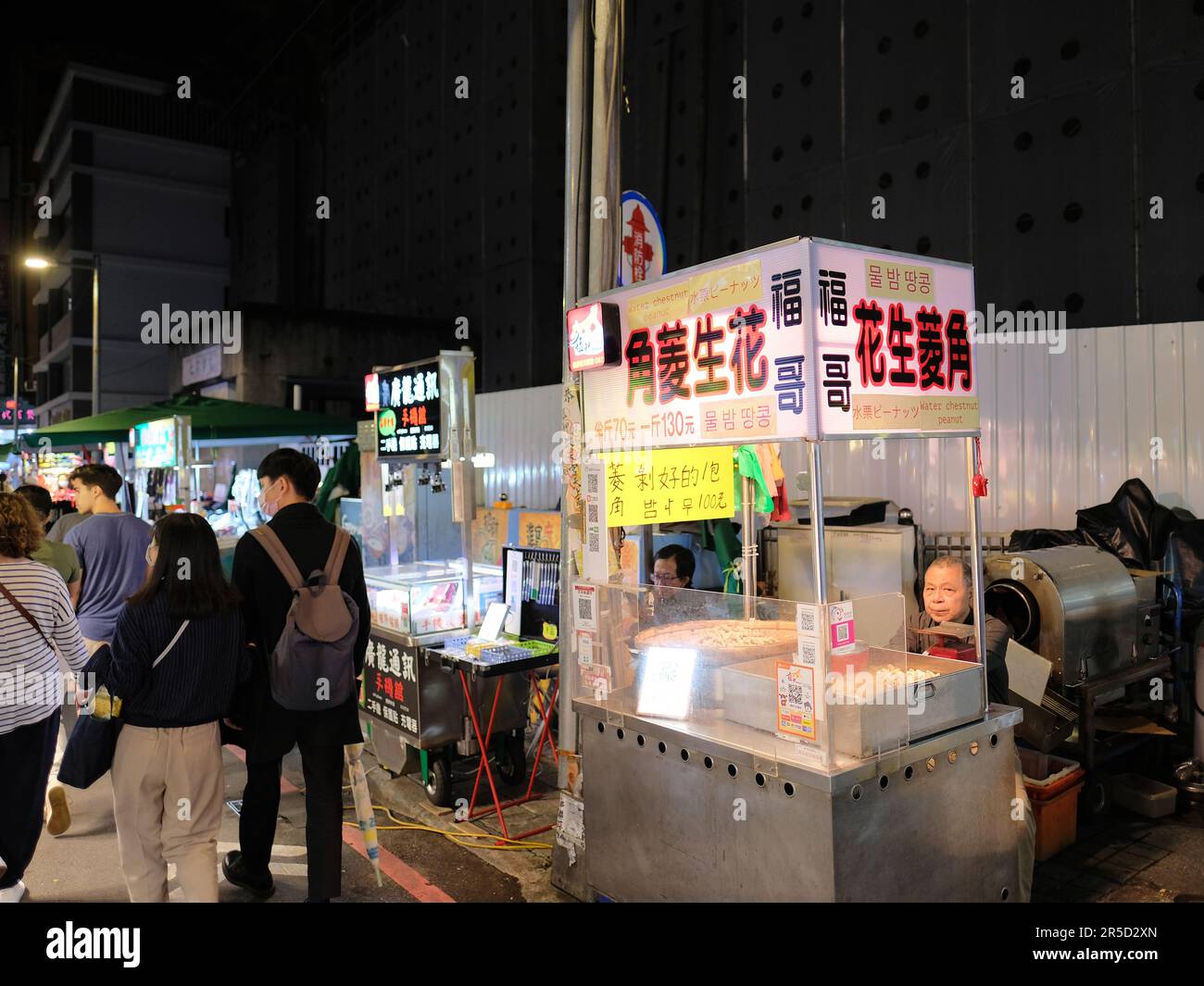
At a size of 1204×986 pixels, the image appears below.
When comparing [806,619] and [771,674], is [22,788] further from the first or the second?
[806,619]

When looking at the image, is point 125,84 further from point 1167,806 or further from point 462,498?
point 1167,806

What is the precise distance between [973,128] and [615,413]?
8.35m

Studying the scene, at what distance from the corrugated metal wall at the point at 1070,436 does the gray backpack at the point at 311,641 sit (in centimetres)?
614

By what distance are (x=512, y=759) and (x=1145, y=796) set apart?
4.10 m

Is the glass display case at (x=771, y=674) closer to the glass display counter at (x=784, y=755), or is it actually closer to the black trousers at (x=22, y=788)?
the glass display counter at (x=784, y=755)

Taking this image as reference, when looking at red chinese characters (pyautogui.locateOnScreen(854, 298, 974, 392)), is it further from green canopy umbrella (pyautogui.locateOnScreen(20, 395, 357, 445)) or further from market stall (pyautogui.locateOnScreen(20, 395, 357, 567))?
green canopy umbrella (pyautogui.locateOnScreen(20, 395, 357, 445))

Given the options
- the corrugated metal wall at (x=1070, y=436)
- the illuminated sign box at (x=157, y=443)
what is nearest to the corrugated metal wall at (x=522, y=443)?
the illuminated sign box at (x=157, y=443)

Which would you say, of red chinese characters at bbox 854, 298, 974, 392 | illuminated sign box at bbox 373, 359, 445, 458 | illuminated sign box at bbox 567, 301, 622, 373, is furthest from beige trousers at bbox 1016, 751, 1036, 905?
illuminated sign box at bbox 373, 359, 445, 458

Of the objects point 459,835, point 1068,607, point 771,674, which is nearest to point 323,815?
point 459,835

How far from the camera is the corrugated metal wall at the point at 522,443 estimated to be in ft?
43.5

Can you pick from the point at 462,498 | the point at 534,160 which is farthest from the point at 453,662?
the point at 534,160

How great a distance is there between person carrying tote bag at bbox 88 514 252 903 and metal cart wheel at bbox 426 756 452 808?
218 cm

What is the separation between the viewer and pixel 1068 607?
5.35m

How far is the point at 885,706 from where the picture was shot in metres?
3.37
